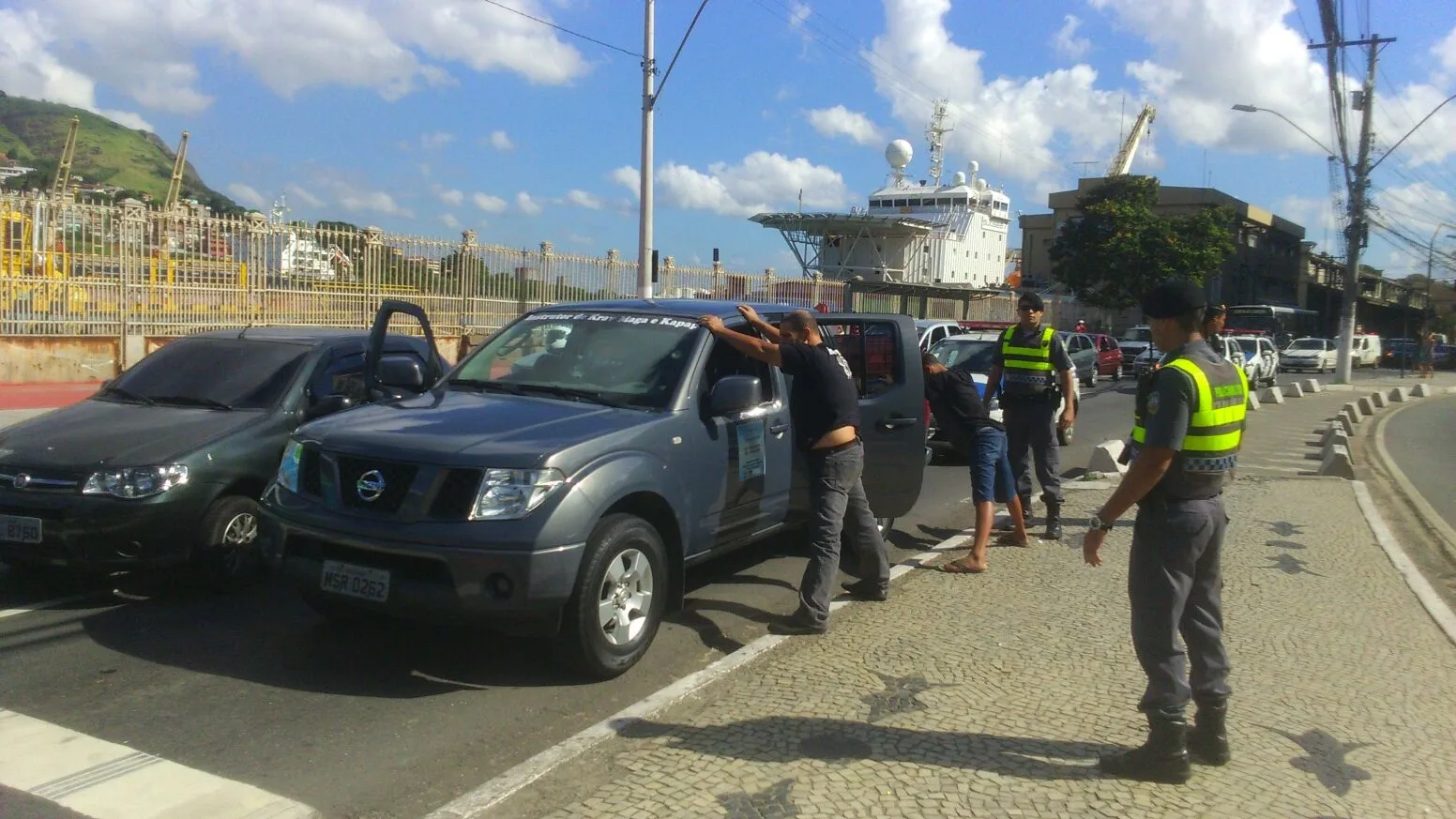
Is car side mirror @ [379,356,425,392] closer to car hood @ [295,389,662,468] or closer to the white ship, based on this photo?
car hood @ [295,389,662,468]

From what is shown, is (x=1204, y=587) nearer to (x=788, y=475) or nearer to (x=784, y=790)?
(x=784, y=790)

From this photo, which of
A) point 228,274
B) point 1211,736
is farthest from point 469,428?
point 228,274

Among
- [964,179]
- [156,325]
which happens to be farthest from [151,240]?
[964,179]

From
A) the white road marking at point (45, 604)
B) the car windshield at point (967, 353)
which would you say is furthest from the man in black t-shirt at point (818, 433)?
the car windshield at point (967, 353)

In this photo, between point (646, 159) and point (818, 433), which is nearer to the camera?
point (818, 433)

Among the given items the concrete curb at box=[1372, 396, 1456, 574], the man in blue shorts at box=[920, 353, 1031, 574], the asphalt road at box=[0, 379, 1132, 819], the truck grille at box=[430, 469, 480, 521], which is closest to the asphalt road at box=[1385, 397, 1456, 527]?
the concrete curb at box=[1372, 396, 1456, 574]

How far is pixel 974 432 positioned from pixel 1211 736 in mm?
3605

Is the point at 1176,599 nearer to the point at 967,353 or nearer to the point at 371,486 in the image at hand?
the point at 371,486

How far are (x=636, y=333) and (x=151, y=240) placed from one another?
44.3ft

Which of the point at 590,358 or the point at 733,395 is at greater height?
the point at 590,358

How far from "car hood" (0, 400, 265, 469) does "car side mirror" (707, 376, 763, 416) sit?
2.81 metres

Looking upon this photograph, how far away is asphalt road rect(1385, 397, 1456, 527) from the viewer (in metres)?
12.6

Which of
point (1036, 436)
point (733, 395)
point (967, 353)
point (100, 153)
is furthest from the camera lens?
point (100, 153)

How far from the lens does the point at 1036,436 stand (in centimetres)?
792
